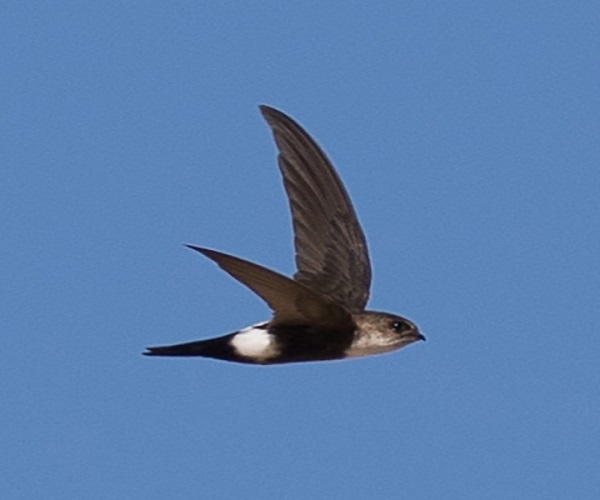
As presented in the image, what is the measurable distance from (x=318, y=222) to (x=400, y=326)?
0.59m

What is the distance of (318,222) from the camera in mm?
6027

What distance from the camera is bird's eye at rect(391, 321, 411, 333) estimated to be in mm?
5708

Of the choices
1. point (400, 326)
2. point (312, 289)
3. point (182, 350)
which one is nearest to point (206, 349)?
point (182, 350)

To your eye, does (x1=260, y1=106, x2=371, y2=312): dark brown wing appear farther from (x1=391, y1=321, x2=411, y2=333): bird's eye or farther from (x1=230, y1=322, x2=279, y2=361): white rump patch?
(x1=230, y1=322, x2=279, y2=361): white rump patch

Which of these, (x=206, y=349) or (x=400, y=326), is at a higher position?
(x=400, y=326)

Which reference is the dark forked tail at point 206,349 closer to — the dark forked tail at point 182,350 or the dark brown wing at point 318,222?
the dark forked tail at point 182,350

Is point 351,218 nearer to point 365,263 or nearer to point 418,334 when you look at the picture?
point 365,263

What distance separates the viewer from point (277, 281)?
16.1 ft

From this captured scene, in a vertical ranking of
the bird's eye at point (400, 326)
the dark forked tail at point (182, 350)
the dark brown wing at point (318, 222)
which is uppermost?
the dark brown wing at point (318, 222)

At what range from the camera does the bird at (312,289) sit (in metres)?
5.27

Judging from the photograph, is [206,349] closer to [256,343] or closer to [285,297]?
[256,343]

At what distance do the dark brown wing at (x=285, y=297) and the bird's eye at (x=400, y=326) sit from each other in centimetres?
22

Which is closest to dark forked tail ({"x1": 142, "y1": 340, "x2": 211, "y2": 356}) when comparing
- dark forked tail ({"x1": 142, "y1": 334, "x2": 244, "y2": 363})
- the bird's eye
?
dark forked tail ({"x1": 142, "y1": 334, "x2": 244, "y2": 363})

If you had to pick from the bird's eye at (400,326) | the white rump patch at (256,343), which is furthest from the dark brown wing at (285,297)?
the bird's eye at (400,326)
